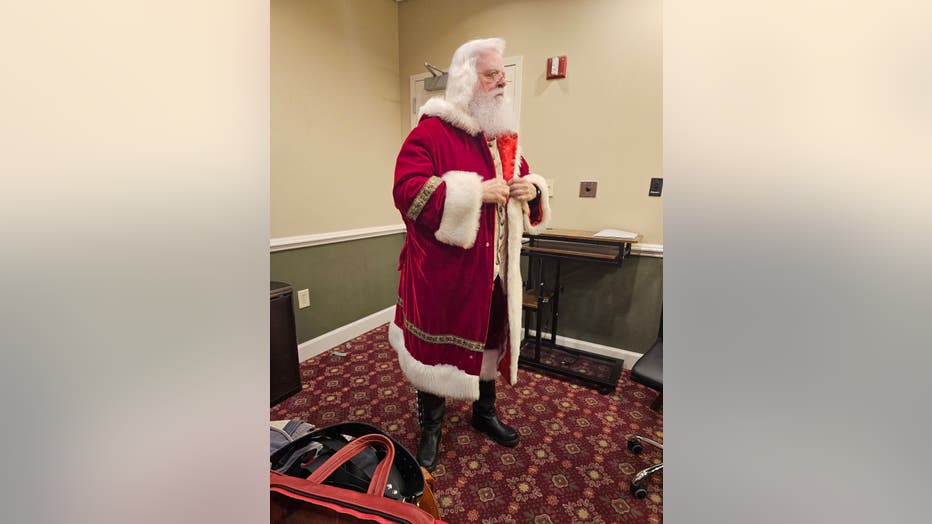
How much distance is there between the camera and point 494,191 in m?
1.37

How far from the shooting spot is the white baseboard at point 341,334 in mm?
2521

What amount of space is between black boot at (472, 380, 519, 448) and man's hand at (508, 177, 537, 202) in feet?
2.70

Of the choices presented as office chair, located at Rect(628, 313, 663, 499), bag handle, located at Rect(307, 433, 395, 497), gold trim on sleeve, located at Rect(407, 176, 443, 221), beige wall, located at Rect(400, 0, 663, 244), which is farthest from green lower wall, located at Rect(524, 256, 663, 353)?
bag handle, located at Rect(307, 433, 395, 497)

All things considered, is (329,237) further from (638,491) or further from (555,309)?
(638,491)

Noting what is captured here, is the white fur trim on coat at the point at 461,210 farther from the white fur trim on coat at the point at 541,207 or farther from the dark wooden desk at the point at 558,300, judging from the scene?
the dark wooden desk at the point at 558,300

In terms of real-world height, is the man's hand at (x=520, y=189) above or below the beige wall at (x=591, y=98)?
below

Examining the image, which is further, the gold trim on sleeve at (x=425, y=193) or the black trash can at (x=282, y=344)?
the black trash can at (x=282, y=344)

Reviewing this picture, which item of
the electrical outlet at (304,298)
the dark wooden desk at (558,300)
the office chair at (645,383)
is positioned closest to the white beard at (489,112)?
the dark wooden desk at (558,300)

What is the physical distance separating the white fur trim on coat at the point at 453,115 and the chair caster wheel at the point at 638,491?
143cm

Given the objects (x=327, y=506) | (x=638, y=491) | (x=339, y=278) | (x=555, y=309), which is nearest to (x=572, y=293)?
(x=555, y=309)
